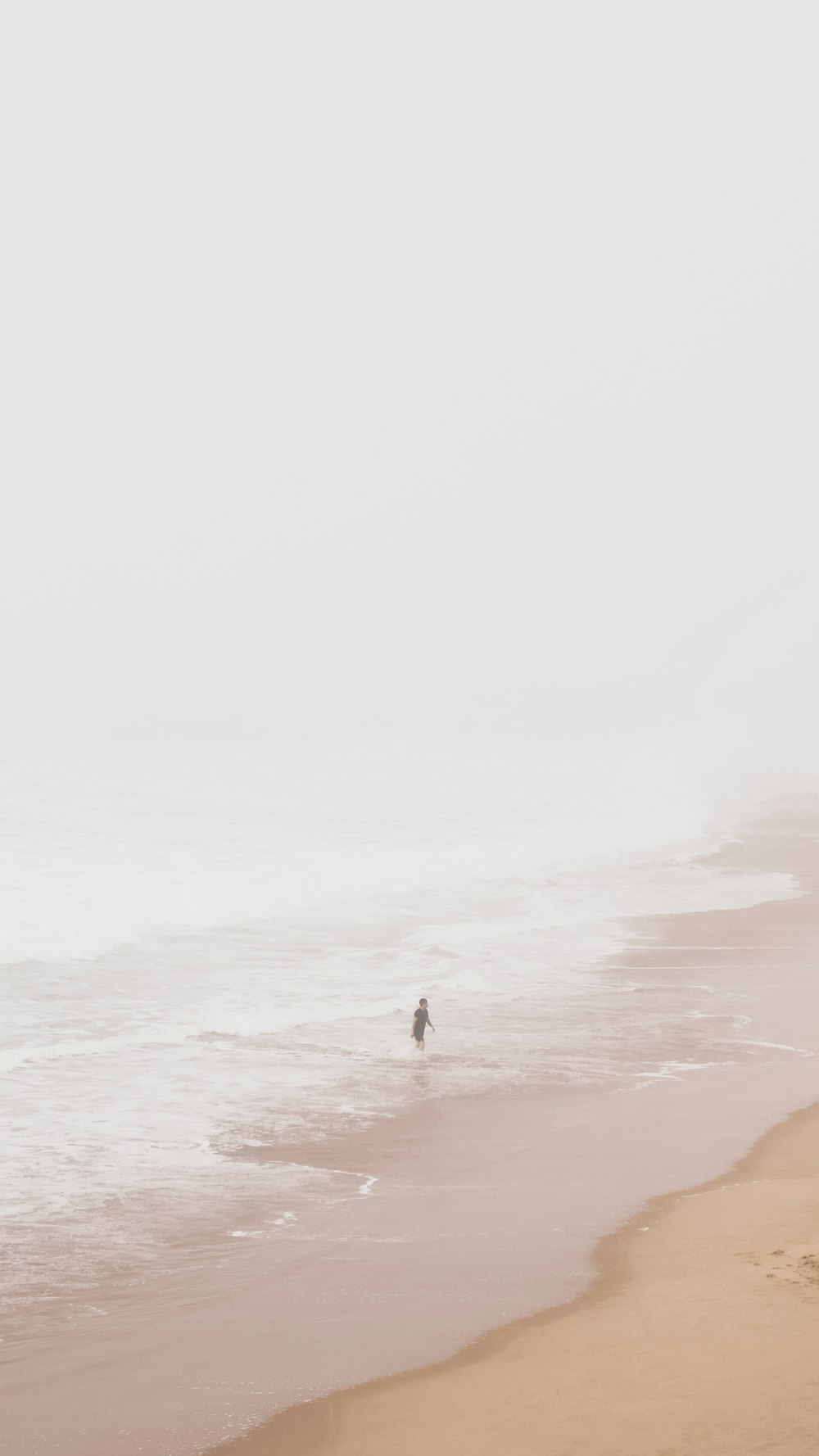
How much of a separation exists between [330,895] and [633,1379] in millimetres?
27856

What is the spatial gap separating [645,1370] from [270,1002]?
46.3ft

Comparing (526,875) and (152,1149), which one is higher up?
(526,875)

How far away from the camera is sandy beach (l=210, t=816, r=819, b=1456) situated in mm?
7039

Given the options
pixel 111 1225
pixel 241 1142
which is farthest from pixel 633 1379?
pixel 241 1142

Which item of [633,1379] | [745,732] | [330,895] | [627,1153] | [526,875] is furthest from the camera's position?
[745,732]

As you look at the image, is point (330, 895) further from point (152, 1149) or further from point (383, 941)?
point (152, 1149)

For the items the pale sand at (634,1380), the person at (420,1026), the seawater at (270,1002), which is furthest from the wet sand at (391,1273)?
the person at (420,1026)

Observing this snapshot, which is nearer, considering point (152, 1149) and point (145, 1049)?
point (152, 1149)

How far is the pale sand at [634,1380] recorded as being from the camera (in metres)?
7.00

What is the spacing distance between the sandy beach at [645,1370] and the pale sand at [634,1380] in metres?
0.01

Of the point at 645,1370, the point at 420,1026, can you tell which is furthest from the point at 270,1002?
the point at 645,1370

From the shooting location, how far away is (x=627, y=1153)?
13.1m

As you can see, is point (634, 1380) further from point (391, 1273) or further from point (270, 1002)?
point (270, 1002)

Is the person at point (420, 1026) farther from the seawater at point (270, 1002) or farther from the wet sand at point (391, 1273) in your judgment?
the wet sand at point (391, 1273)
